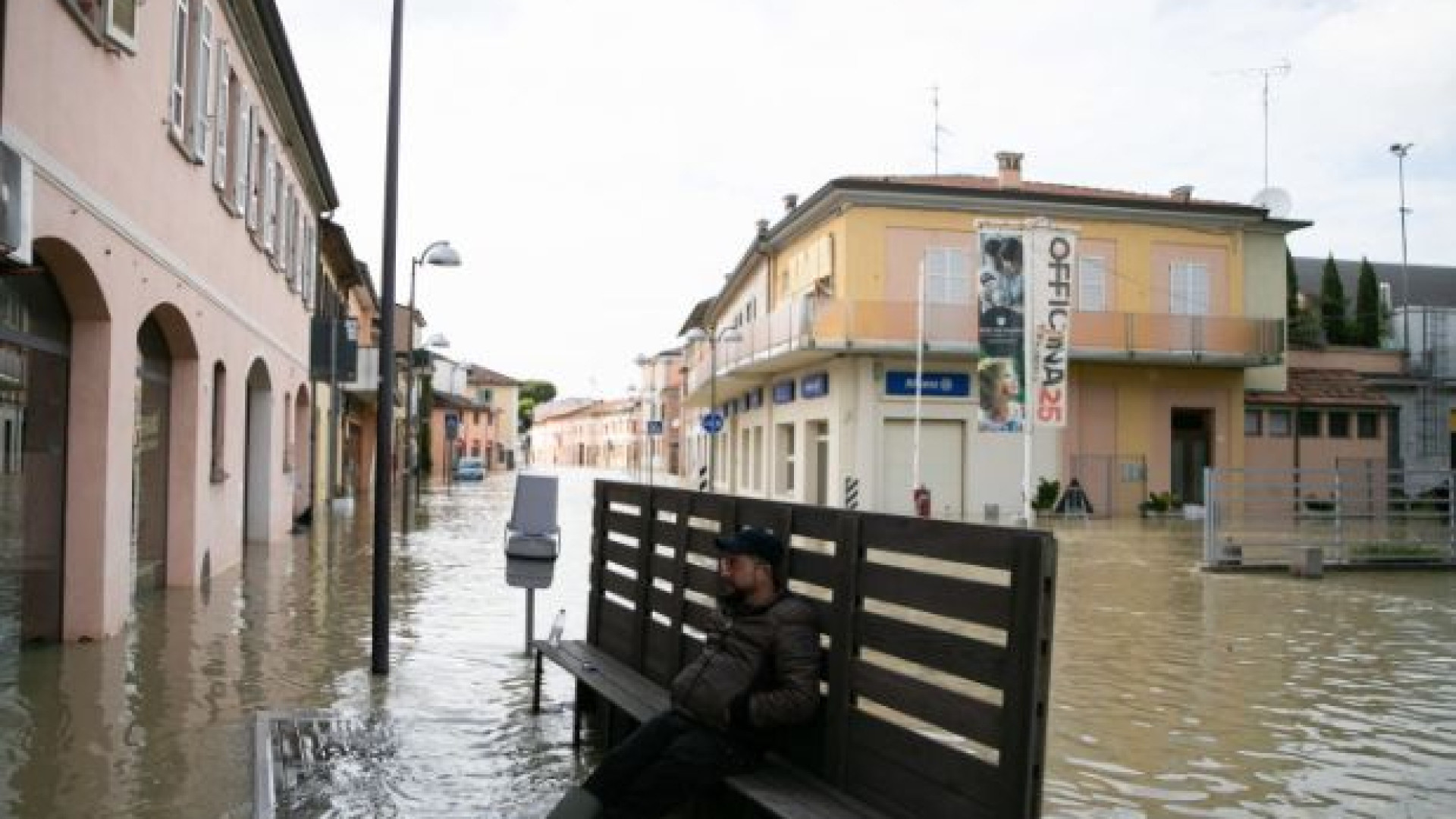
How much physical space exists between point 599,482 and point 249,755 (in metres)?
2.36

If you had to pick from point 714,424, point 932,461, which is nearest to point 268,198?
point 932,461

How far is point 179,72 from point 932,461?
2441 centimetres

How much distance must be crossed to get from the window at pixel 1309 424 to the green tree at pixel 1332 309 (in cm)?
2020

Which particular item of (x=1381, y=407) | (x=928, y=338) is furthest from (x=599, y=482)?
(x=1381, y=407)

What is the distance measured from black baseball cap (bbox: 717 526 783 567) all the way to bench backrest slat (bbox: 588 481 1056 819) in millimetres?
158

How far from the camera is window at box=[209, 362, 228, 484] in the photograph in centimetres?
1521

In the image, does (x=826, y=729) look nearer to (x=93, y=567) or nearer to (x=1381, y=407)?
(x=93, y=567)

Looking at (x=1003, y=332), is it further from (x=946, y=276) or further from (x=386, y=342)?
(x=386, y=342)

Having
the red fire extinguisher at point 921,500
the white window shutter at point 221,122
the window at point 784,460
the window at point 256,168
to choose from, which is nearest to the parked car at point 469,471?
the window at point 784,460

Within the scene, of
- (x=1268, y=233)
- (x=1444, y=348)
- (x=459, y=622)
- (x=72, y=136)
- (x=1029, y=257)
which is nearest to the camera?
(x=72, y=136)

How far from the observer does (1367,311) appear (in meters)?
61.9

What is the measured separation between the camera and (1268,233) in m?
37.6

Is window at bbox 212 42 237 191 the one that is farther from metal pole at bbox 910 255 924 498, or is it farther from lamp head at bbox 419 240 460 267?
metal pole at bbox 910 255 924 498

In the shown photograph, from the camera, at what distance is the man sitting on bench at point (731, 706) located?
475cm
